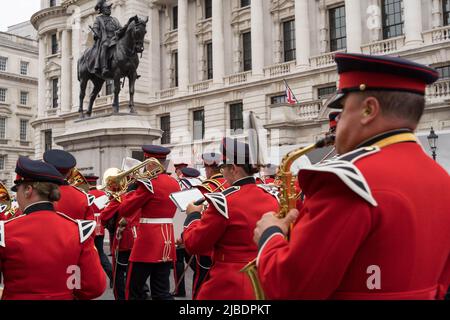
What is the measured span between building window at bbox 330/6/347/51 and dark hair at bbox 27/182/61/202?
32.6m

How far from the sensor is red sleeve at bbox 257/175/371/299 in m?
1.99

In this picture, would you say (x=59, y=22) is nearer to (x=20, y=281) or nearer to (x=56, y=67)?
(x=56, y=67)

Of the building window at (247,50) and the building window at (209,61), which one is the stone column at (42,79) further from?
Answer: the building window at (247,50)

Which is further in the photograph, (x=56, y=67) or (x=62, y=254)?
(x=56, y=67)

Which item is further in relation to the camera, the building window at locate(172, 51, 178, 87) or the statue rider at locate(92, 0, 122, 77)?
the building window at locate(172, 51, 178, 87)

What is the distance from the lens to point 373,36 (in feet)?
106

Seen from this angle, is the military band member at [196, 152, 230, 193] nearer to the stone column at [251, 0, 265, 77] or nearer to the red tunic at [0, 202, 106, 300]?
the red tunic at [0, 202, 106, 300]

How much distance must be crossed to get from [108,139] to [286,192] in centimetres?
1397

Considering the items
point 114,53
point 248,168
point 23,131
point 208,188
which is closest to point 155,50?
point 114,53

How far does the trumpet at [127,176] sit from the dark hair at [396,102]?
569 centimetres

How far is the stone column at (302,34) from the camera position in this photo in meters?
34.6

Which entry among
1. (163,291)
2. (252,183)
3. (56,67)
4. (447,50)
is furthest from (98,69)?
(56,67)

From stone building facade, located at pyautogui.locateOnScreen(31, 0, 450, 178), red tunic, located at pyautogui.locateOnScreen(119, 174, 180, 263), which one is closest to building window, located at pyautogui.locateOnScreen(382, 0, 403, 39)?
stone building facade, located at pyautogui.locateOnScreen(31, 0, 450, 178)
